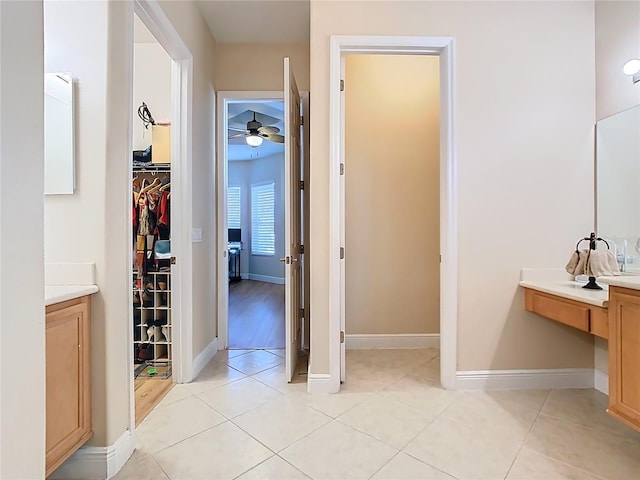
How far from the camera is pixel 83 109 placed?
1497 millimetres

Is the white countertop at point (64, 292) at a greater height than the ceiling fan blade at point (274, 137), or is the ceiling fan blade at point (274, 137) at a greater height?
the ceiling fan blade at point (274, 137)

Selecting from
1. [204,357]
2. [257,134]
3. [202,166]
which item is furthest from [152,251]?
[257,134]

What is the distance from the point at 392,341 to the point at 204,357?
5.60ft

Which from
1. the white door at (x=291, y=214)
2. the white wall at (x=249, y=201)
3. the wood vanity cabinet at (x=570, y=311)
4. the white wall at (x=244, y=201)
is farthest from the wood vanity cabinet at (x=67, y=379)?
the white wall at (x=244, y=201)

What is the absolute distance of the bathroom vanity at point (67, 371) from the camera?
4.17 ft

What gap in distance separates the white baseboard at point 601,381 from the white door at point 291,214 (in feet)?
7.09

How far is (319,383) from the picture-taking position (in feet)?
7.59

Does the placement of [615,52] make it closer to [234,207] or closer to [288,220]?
[288,220]

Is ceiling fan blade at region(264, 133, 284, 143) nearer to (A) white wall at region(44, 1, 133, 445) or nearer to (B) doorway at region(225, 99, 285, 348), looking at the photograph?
(B) doorway at region(225, 99, 285, 348)

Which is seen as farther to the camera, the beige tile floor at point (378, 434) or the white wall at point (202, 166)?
the white wall at point (202, 166)

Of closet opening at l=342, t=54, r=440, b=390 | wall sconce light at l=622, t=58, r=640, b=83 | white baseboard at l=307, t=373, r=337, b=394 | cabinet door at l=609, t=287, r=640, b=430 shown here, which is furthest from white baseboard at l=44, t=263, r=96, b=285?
wall sconce light at l=622, t=58, r=640, b=83

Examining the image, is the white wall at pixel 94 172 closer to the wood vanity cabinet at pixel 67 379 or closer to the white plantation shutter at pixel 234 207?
the wood vanity cabinet at pixel 67 379

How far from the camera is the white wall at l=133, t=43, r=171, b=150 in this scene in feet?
9.80

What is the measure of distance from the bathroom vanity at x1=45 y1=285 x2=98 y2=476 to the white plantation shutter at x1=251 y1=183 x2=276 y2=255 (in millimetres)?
6285
